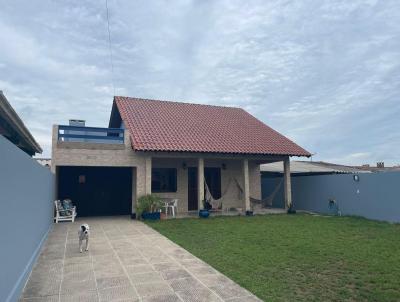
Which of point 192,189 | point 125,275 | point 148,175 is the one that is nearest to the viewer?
point 125,275

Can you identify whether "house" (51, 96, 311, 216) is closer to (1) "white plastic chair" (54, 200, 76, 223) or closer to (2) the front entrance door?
(2) the front entrance door

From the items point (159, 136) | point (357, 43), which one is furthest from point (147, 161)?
point (357, 43)

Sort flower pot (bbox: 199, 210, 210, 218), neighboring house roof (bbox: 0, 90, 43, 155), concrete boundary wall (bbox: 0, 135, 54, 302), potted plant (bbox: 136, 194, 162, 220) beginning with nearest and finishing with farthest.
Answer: concrete boundary wall (bbox: 0, 135, 54, 302), neighboring house roof (bbox: 0, 90, 43, 155), potted plant (bbox: 136, 194, 162, 220), flower pot (bbox: 199, 210, 210, 218)

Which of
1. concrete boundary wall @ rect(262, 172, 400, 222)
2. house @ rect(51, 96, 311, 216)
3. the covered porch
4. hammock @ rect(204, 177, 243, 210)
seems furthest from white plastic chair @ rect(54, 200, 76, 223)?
concrete boundary wall @ rect(262, 172, 400, 222)

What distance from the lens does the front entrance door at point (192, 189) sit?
15.2 metres

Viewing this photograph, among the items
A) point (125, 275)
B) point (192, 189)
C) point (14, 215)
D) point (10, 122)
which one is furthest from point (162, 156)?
point (14, 215)

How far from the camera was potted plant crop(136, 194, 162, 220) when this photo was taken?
39.5 feet

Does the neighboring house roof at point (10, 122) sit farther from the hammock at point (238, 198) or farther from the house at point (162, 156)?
the hammock at point (238, 198)

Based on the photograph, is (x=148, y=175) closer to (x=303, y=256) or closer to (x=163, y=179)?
(x=163, y=179)

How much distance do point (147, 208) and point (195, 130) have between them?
4.90 m

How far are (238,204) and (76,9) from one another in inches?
464

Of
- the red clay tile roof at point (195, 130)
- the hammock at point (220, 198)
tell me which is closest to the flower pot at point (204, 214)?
the hammock at point (220, 198)

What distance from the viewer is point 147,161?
41.7ft

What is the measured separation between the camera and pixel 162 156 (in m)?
13.2
